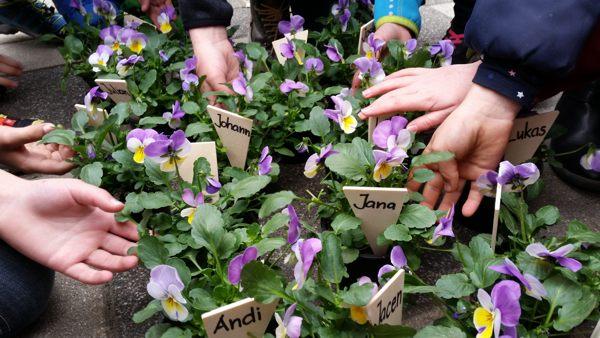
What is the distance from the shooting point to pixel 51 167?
4.19ft

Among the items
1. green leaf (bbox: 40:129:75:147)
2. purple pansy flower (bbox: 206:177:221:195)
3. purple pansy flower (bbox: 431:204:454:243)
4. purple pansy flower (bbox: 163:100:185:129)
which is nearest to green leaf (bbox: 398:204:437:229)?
purple pansy flower (bbox: 431:204:454:243)

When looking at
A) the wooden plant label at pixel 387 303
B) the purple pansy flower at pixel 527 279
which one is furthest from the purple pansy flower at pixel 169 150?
the purple pansy flower at pixel 527 279

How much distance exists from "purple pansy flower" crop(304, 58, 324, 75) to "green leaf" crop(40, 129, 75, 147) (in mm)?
606

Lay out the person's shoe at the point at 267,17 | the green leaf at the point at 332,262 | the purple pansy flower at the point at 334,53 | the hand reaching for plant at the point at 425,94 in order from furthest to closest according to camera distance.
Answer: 1. the person's shoe at the point at 267,17
2. the purple pansy flower at the point at 334,53
3. the hand reaching for plant at the point at 425,94
4. the green leaf at the point at 332,262

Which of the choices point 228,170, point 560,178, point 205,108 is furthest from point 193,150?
point 560,178

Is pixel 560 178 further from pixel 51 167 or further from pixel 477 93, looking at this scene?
pixel 51 167

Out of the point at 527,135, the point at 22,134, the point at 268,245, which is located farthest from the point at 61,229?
the point at 527,135

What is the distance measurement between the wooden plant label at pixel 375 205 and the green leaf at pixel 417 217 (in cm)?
2

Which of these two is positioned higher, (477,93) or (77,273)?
(477,93)

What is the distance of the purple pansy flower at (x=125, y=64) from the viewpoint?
1.42m

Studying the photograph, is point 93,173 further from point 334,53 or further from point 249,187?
point 334,53

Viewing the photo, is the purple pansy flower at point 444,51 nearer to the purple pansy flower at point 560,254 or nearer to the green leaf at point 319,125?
the green leaf at point 319,125

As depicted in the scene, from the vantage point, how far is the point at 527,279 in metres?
0.73

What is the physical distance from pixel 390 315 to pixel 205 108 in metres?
0.76
